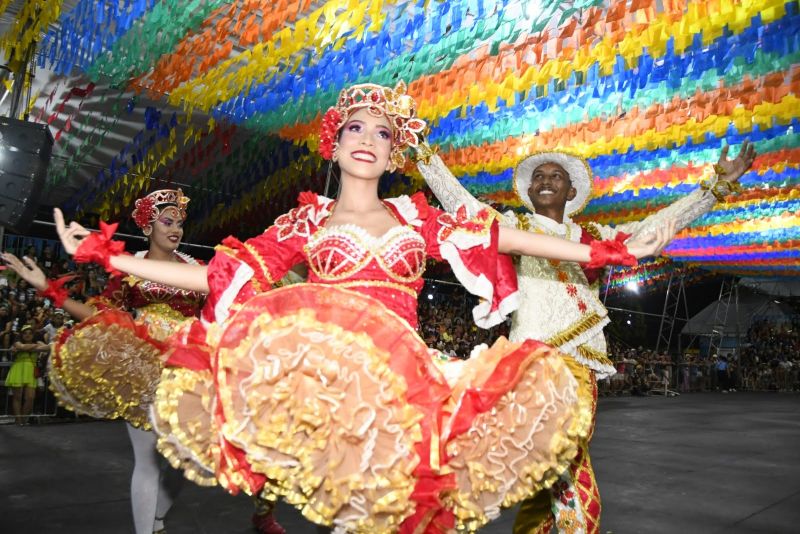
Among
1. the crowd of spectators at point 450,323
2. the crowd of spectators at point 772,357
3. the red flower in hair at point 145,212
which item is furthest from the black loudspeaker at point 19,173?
the crowd of spectators at point 772,357

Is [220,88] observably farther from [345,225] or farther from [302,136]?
[345,225]

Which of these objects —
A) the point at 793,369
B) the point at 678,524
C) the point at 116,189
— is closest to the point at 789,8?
the point at 678,524

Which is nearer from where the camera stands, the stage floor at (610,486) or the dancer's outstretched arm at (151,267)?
the dancer's outstretched arm at (151,267)

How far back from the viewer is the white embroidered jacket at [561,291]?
9.66 feet

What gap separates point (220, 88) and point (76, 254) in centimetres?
559

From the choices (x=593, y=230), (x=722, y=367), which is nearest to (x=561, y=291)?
(x=593, y=230)

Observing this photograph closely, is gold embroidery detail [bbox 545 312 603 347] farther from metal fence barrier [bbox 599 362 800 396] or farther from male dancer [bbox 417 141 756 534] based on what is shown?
metal fence barrier [bbox 599 362 800 396]

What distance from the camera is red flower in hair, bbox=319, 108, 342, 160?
2594 millimetres

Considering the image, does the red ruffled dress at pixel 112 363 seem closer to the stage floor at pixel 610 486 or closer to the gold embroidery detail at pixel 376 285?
the stage floor at pixel 610 486

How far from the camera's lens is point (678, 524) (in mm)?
4074

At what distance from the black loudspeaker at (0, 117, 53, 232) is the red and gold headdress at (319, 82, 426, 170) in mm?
3970

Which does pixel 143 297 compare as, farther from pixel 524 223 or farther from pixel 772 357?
pixel 772 357

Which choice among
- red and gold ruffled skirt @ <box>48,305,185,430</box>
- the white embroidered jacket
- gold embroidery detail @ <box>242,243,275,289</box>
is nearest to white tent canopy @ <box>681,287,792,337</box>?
the white embroidered jacket

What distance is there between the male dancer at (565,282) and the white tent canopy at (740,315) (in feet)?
70.8
